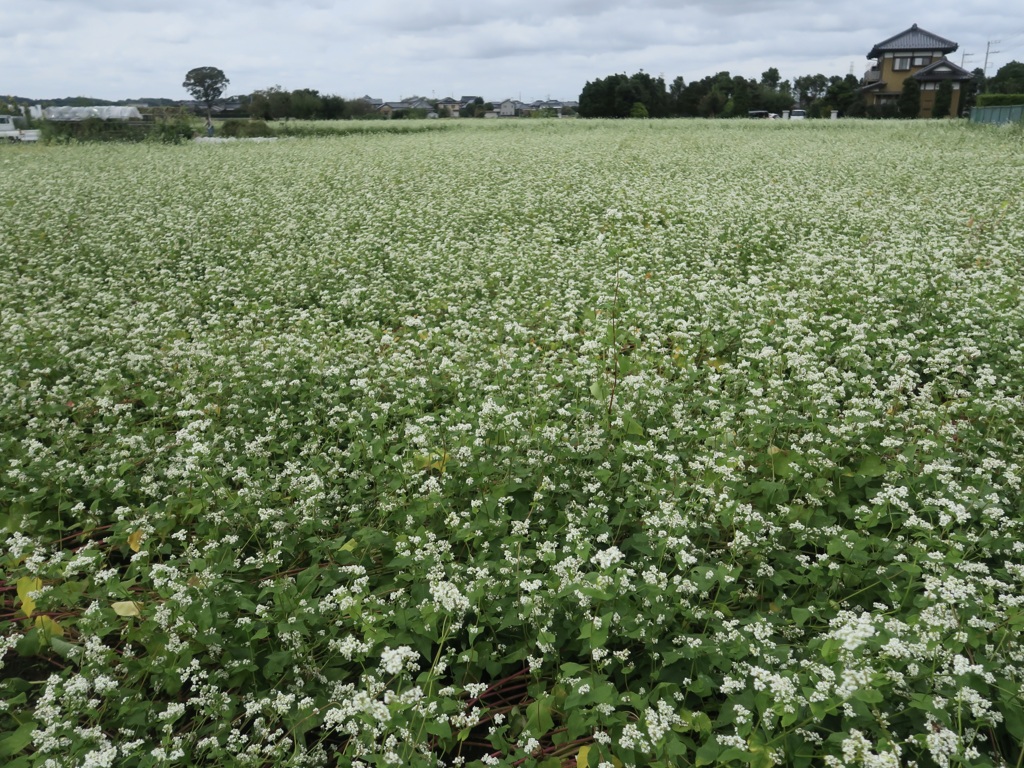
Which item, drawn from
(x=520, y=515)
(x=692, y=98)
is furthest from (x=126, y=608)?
(x=692, y=98)

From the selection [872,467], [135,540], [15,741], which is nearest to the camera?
[15,741]

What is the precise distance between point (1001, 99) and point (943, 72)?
2677 cm

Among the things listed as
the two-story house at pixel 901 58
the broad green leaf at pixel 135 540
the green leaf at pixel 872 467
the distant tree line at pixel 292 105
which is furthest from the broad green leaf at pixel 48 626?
the two-story house at pixel 901 58

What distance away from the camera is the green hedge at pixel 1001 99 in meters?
35.2

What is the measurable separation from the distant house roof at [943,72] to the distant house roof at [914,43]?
235 inches

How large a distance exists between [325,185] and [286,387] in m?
10.7

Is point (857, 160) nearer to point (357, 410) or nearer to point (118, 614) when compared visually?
point (357, 410)

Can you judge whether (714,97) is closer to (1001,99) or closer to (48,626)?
(1001,99)

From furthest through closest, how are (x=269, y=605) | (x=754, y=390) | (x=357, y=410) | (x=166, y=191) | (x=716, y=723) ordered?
(x=166, y=191)
(x=357, y=410)
(x=754, y=390)
(x=269, y=605)
(x=716, y=723)

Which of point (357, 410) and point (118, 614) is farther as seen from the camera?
point (357, 410)

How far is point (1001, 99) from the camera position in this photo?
120 feet

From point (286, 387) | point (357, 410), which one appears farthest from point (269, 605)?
point (286, 387)

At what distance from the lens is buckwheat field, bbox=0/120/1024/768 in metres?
2.27

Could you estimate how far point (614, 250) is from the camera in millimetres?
7488
